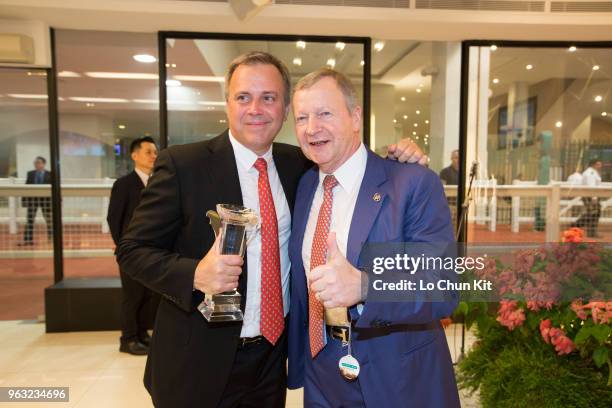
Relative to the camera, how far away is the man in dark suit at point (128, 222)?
3.89m

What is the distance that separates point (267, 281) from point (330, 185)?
41 cm

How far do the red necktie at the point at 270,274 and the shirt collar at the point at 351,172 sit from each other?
29cm

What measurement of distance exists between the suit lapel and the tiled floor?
233 centimetres

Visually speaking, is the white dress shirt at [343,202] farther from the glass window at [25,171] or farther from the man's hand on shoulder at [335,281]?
the glass window at [25,171]

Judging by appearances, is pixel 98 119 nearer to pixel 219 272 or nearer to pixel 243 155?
pixel 243 155

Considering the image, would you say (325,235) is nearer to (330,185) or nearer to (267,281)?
(330,185)

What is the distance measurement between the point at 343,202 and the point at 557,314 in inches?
50.0

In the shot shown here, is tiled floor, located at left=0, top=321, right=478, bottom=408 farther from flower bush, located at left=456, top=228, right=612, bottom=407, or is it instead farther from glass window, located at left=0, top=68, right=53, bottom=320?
flower bush, located at left=456, top=228, right=612, bottom=407

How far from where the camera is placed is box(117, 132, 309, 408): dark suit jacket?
1.47 m

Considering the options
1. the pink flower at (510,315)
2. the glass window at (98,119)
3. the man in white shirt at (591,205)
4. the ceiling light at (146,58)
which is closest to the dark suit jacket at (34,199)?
the glass window at (98,119)

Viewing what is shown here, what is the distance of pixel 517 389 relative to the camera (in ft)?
6.70

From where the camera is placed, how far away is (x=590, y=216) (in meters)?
5.68

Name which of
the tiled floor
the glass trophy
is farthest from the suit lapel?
the tiled floor

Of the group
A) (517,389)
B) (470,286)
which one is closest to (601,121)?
(517,389)
